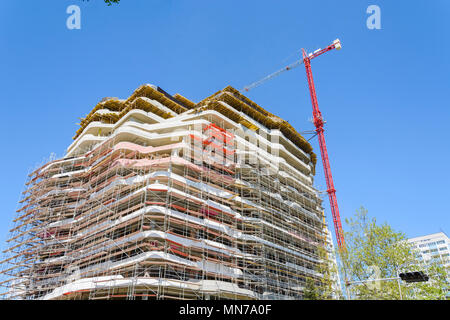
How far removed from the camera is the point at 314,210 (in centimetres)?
4631

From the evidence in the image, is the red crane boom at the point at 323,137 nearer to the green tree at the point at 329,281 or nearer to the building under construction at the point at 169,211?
the building under construction at the point at 169,211

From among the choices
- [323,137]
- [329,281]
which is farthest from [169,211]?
[323,137]

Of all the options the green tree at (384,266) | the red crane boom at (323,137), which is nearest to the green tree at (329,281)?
the green tree at (384,266)

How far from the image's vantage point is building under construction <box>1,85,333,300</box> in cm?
2675

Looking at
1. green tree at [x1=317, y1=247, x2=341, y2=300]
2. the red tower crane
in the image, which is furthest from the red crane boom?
green tree at [x1=317, y1=247, x2=341, y2=300]

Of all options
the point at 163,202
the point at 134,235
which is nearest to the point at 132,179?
Result: the point at 163,202

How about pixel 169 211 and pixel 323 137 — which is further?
pixel 323 137

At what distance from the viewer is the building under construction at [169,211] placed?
87.8 feet

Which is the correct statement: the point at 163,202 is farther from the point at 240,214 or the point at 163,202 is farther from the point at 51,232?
the point at 51,232

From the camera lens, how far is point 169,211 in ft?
89.7

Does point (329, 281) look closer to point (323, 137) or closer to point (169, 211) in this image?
point (169, 211)

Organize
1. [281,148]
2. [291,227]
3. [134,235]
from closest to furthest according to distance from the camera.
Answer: [134,235] → [291,227] → [281,148]

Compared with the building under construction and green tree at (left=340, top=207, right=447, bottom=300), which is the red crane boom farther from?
green tree at (left=340, top=207, right=447, bottom=300)
